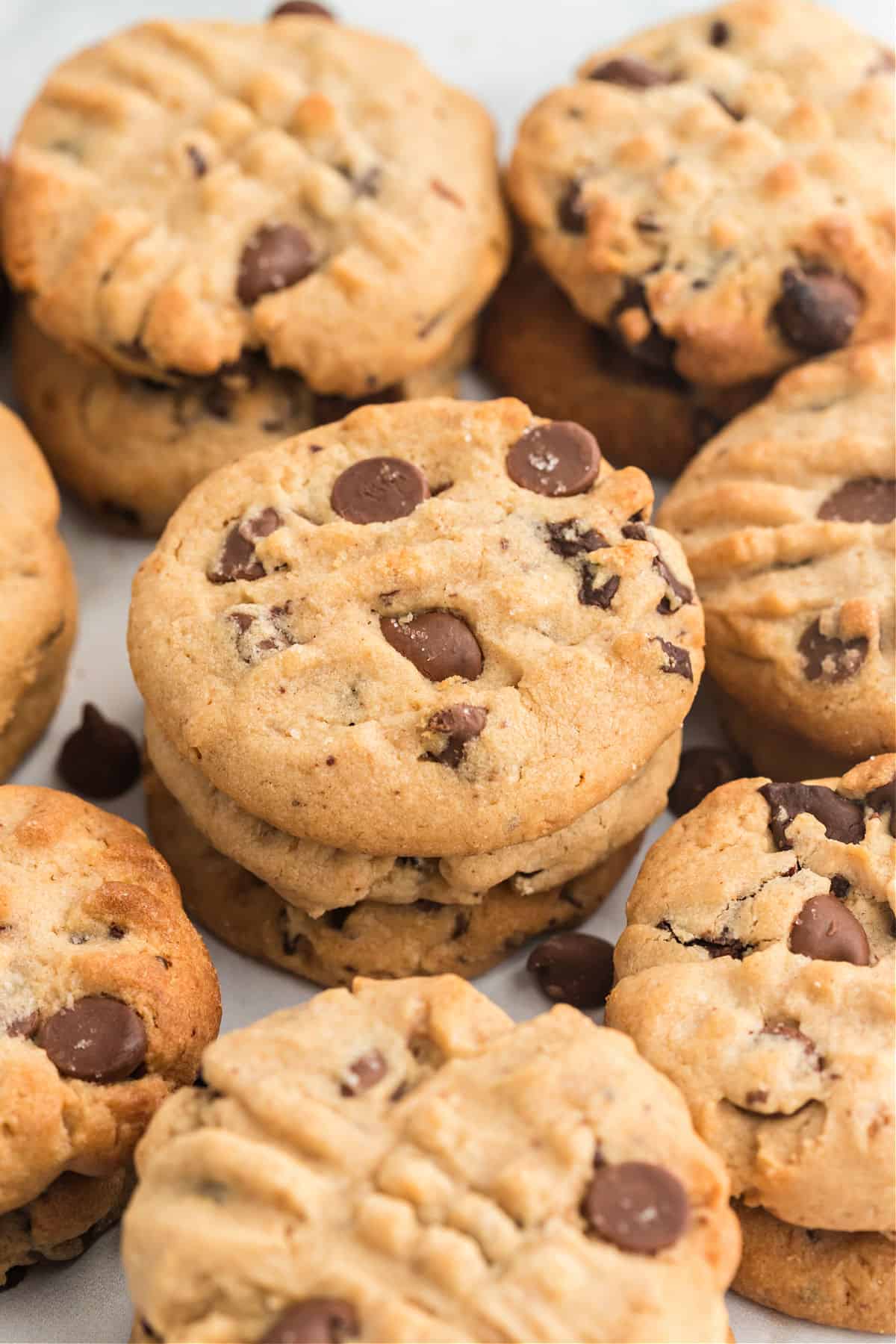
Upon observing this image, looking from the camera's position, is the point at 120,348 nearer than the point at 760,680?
No

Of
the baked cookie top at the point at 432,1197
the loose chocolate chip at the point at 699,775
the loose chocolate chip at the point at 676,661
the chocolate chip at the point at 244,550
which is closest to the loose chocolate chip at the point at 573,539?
the loose chocolate chip at the point at 676,661

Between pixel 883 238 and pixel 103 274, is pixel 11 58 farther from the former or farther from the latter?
pixel 883 238

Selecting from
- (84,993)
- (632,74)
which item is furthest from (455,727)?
(632,74)

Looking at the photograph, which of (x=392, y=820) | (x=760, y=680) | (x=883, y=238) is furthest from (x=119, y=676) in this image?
(x=883, y=238)

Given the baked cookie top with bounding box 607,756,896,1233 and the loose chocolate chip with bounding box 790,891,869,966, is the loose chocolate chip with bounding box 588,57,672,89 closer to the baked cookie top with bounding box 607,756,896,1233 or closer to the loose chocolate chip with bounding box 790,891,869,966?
the baked cookie top with bounding box 607,756,896,1233

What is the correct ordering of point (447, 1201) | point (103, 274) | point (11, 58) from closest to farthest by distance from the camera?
point (447, 1201) < point (103, 274) < point (11, 58)

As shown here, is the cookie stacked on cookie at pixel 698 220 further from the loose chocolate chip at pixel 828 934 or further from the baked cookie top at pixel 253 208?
the loose chocolate chip at pixel 828 934

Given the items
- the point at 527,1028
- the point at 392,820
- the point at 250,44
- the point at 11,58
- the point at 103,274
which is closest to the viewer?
the point at 527,1028
